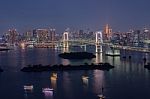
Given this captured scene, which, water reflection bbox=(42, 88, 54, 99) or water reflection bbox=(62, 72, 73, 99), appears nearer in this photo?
water reflection bbox=(42, 88, 54, 99)

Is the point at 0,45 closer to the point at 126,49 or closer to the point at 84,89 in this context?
the point at 126,49

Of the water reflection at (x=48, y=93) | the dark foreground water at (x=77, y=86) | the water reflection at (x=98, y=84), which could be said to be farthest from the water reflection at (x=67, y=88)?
the water reflection at (x=98, y=84)

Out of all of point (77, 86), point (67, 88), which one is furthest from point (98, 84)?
point (67, 88)

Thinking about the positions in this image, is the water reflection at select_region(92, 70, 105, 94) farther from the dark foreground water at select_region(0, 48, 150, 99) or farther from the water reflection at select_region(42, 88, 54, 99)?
the water reflection at select_region(42, 88, 54, 99)

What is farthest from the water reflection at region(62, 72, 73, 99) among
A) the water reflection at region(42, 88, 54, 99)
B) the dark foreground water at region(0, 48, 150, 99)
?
the water reflection at region(42, 88, 54, 99)

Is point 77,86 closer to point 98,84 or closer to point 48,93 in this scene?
point 98,84

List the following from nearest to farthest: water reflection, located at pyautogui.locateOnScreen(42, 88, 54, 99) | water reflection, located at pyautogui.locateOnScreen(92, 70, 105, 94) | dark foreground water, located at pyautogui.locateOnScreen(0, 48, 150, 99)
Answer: water reflection, located at pyautogui.locateOnScreen(42, 88, 54, 99) → dark foreground water, located at pyautogui.locateOnScreen(0, 48, 150, 99) → water reflection, located at pyautogui.locateOnScreen(92, 70, 105, 94)

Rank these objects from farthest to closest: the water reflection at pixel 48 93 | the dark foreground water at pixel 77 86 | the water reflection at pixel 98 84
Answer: the water reflection at pixel 98 84 → the dark foreground water at pixel 77 86 → the water reflection at pixel 48 93

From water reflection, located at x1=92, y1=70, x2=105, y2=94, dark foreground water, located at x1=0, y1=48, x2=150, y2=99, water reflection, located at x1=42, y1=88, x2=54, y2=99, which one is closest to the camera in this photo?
water reflection, located at x1=42, y1=88, x2=54, y2=99

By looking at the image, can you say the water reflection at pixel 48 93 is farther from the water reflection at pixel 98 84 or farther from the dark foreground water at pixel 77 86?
the water reflection at pixel 98 84

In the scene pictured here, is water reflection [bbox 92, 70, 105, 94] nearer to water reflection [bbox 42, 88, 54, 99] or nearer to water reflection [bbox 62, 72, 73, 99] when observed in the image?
water reflection [bbox 62, 72, 73, 99]

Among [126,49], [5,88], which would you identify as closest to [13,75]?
[5,88]
